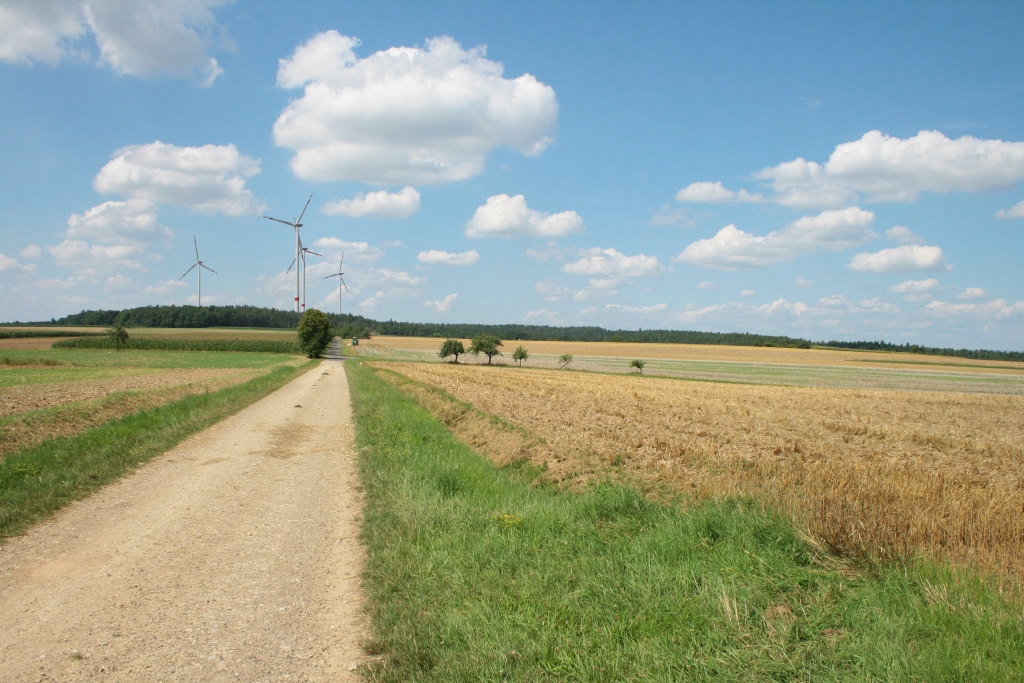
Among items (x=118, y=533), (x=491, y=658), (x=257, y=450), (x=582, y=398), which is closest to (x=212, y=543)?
(x=118, y=533)

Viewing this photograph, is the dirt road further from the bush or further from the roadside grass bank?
the bush

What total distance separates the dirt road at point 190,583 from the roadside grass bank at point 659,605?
55cm

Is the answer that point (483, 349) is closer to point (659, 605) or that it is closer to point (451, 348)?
point (451, 348)

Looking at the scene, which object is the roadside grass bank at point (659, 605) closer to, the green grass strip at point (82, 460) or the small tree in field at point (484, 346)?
the green grass strip at point (82, 460)

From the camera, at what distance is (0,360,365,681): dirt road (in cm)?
468

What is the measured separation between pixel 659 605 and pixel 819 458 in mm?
8769

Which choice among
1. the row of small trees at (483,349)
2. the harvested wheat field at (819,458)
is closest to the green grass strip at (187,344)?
the row of small trees at (483,349)

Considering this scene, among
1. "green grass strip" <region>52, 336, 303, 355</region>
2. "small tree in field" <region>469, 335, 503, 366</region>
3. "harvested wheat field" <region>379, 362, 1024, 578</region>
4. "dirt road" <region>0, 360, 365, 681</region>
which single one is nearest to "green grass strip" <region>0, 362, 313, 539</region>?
"dirt road" <region>0, 360, 365, 681</region>

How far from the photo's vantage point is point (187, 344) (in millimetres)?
109812

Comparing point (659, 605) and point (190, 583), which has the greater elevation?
point (659, 605)

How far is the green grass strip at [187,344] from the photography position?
99.3 meters

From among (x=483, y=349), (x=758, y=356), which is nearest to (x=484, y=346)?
(x=483, y=349)

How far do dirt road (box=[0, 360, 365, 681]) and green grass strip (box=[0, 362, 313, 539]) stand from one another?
407 mm

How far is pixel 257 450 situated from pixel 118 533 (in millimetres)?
6501
